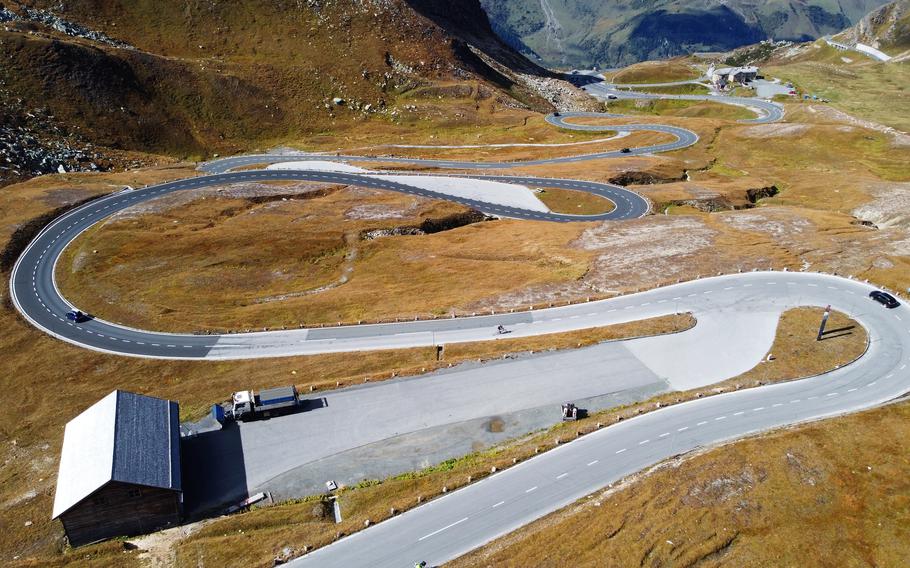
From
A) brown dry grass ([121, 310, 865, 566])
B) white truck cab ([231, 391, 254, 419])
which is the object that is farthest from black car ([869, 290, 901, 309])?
white truck cab ([231, 391, 254, 419])

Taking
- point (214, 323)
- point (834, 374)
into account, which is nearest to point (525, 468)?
point (834, 374)

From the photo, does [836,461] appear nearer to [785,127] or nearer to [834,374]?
[834,374]

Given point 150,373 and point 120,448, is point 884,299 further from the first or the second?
point 150,373

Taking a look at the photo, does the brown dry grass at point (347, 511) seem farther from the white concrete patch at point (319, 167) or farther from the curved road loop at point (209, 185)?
the white concrete patch at point (319, 167)

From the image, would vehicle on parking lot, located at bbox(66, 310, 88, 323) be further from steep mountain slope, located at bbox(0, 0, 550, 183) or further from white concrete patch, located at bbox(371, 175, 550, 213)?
steep mountain slope, located at bbox(0, 0, 550, 183)

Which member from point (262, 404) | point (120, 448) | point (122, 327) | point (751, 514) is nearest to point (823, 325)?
point (751, 514)

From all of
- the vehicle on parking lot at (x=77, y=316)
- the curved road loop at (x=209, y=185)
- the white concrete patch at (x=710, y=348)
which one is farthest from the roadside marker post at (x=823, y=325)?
the vehicle on parking lot at (x=77, y=316)
